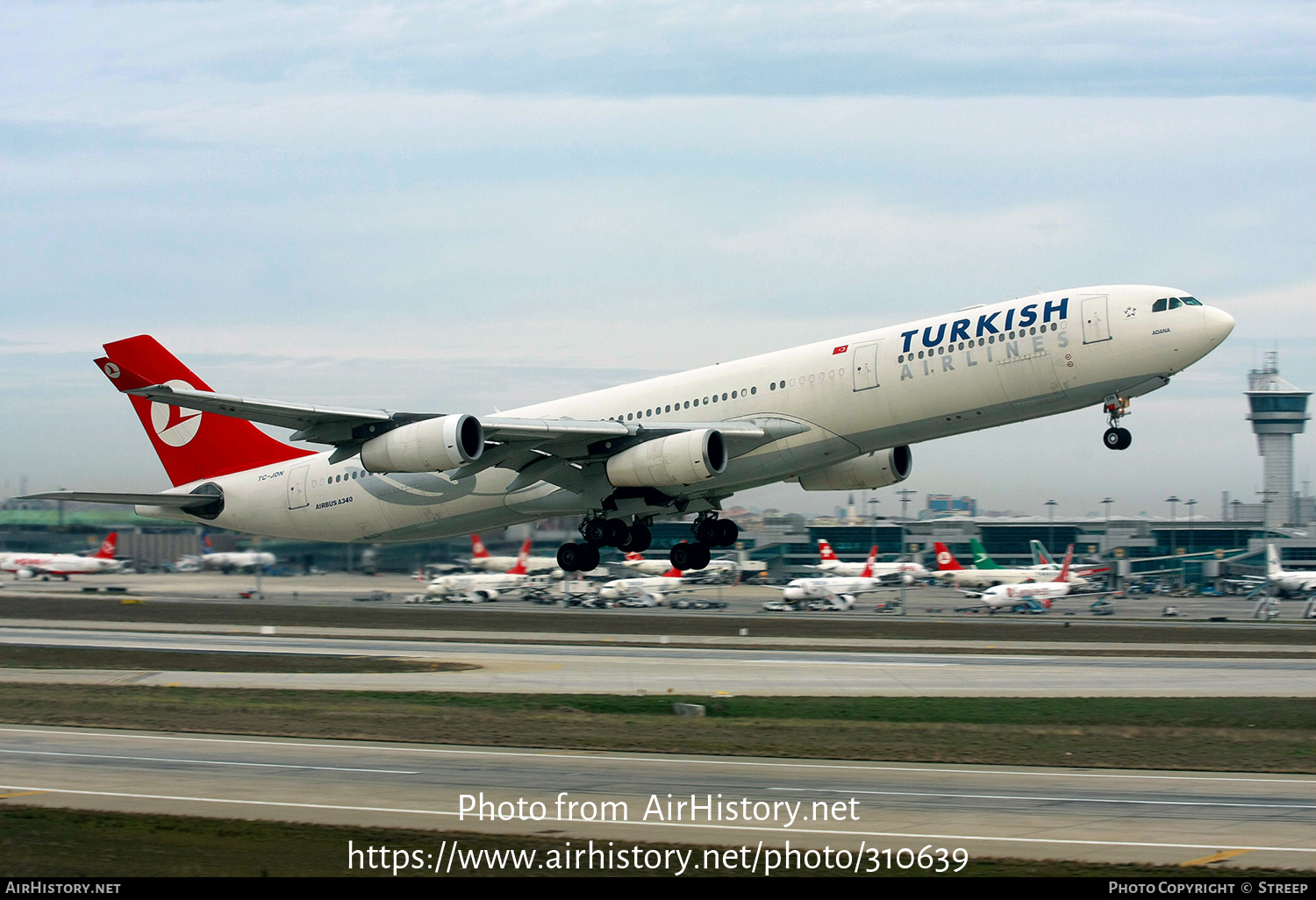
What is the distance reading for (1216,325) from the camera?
1278 inches

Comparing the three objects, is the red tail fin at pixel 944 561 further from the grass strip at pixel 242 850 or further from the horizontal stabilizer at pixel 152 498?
the grass strip at pixel 242 850

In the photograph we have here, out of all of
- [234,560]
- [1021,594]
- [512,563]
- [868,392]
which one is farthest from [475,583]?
[868,392]

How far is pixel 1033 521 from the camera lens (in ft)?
531

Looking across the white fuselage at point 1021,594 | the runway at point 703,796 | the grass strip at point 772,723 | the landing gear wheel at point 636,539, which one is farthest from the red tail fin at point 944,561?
the runway at point 703,796

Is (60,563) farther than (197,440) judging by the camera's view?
Yes

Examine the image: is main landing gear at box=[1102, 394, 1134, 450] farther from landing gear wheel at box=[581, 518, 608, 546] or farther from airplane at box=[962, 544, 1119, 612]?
airplane at box=[962, 544, 1119, 612]

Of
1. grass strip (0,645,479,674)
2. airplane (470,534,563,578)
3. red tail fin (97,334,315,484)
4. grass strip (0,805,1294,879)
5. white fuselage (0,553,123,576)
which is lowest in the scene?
grass strip (0,645,479,674)

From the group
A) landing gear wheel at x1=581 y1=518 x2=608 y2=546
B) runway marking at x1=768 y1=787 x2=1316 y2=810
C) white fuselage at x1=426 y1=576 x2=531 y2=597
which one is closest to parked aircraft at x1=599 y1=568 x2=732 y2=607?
white fuselage at x1=426 y1=576 x2=531 y2=597

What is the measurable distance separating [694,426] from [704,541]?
7.56m

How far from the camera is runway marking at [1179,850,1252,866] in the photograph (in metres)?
16.6

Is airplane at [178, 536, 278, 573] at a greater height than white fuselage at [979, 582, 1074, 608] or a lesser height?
greater

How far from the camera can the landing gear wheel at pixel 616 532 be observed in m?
41.7

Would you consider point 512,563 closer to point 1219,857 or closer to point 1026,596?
point 1026,596

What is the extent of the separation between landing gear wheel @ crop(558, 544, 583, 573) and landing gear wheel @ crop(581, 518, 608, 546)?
75.4 inches
